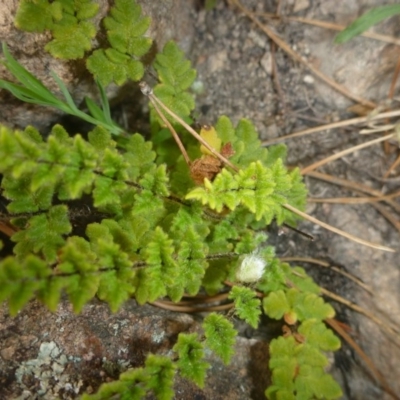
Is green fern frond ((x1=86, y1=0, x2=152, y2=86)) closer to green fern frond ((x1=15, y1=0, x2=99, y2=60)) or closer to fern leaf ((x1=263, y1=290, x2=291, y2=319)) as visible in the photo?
green fern frond ((x1=15, y1=0, x2=99, y2=60))

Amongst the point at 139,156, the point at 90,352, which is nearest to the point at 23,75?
the point at 139,156

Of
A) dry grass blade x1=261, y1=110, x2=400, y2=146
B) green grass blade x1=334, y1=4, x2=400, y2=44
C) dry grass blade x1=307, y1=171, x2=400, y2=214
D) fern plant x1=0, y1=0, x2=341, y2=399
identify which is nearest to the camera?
fern plant x1=0, y1=0, x2=341, y2=399

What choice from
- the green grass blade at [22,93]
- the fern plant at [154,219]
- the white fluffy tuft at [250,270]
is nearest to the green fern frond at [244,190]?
the fern plant at [154,219]

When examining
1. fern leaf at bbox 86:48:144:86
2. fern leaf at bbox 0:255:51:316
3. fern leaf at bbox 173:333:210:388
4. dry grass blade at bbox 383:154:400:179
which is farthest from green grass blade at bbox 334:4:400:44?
fern leaf at bbox 0:255:51:316

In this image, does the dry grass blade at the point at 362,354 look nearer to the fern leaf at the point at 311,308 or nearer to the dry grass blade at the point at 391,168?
the fern leaf at the point at 311,308

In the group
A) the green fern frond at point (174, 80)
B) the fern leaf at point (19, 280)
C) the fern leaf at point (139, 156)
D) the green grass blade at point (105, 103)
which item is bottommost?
the fern leaf at point (19, 280)

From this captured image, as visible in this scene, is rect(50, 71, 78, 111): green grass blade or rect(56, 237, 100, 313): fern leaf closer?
rect(56, 237, 100, 313): fern leaf

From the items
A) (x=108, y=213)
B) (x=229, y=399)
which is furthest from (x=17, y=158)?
(x=229, y=399)

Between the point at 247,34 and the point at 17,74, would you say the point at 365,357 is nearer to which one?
the point at 247,34
